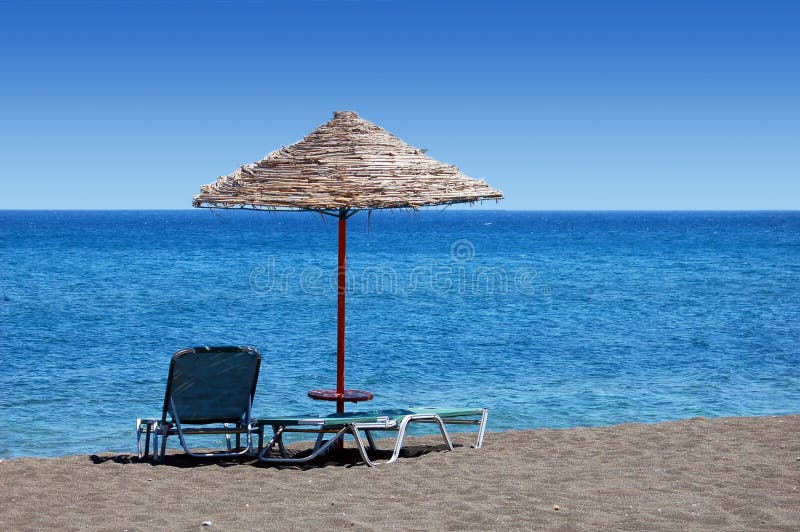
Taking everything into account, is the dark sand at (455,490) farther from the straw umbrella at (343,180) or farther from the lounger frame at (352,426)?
the straw umbrella at (343,180)

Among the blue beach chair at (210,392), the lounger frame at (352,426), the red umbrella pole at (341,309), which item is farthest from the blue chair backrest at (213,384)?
the red umbrella pole at (341,309)

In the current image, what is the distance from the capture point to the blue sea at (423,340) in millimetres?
11289

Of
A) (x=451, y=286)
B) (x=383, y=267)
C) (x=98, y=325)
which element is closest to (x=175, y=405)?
(x=98, y=325)

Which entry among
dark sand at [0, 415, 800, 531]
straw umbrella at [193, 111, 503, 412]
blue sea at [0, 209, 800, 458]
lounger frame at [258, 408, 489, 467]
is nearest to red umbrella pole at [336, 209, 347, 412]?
straw umbrella at [193, 111, 503, 412]

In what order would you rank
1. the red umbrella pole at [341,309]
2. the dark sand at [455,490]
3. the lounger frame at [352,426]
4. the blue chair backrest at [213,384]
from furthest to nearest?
the red umbrella pole at [341,309] → the blue chair backrest at [213,384] → the lounger frame at [352,426] → the dark sand at [455,490]

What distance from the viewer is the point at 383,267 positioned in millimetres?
46281

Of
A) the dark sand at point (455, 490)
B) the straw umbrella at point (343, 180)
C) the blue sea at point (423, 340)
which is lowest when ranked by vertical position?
the blue sea at point (423, 340)

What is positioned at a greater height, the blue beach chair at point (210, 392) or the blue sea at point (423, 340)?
the blue beach chair at point (210, 392)

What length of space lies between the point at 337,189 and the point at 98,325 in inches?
589

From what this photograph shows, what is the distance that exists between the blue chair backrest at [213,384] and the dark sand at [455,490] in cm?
40

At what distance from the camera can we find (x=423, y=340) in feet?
59.4

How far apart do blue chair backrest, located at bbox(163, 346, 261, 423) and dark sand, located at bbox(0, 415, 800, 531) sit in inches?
15.6

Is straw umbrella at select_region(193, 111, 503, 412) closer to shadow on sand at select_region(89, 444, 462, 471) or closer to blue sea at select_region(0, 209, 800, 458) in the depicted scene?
shadow on sand at select_region(89, 444, 462, 471)

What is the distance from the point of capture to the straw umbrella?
681 cm
